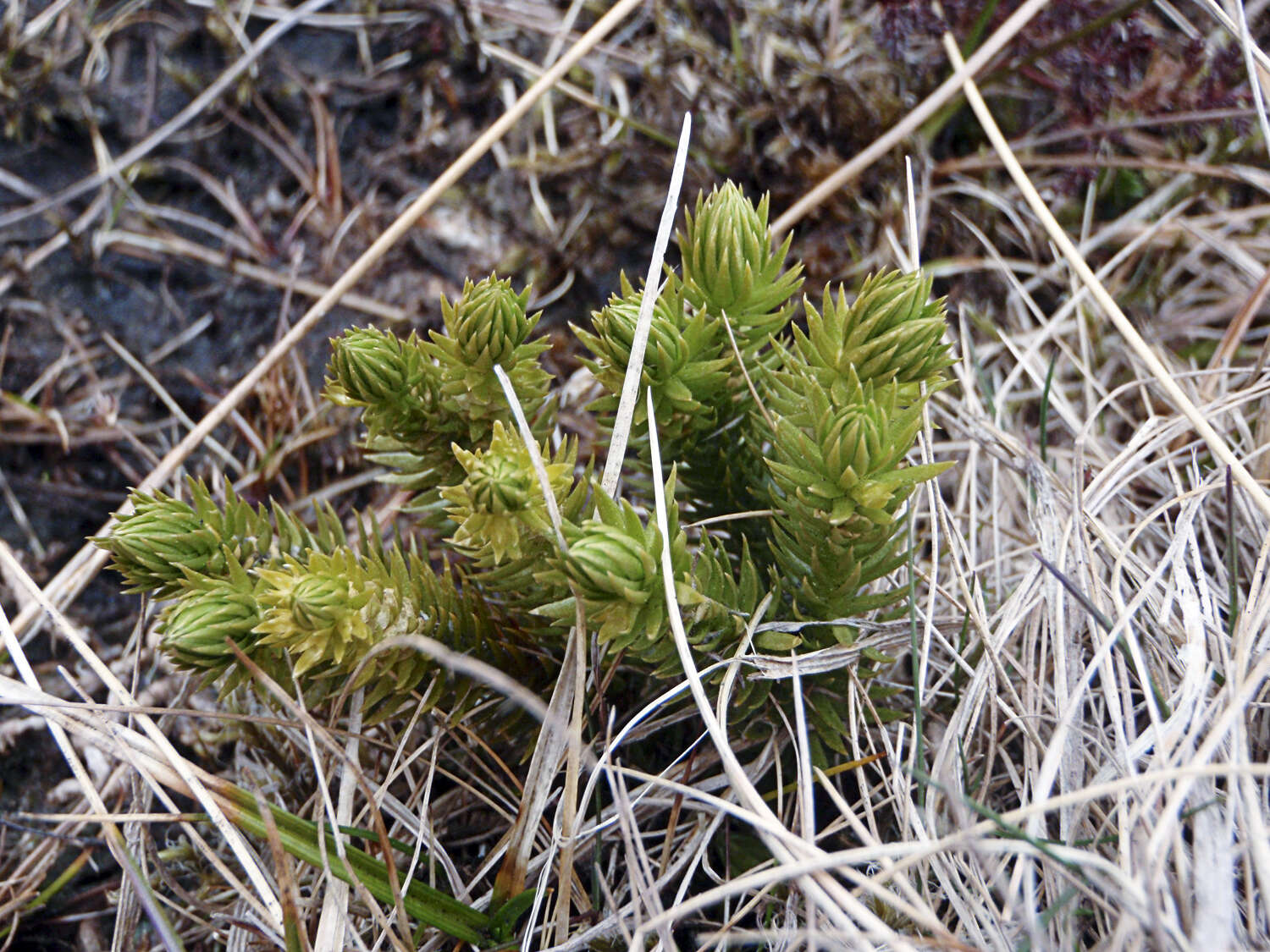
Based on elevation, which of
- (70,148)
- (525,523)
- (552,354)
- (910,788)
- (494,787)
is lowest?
(494,787)

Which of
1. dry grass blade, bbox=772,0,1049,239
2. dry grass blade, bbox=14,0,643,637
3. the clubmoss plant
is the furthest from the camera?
dry grass blade, bbox=772,0,1049,239

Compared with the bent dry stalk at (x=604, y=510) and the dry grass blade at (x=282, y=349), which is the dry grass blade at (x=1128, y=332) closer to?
the bent dry stalk at (x=604, y=510)

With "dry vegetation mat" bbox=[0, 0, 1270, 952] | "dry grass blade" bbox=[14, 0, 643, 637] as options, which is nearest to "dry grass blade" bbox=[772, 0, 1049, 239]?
"dry vegetation mat" bbox=[0, 0, 1270, 952]

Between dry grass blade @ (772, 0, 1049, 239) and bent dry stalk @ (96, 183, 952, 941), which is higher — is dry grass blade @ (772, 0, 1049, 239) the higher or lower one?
the higher one

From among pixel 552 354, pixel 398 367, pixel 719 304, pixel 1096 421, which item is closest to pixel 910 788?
pixel 719 304

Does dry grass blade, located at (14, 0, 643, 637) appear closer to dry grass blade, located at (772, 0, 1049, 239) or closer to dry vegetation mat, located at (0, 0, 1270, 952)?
dry vegetation mat, located at (0, 0, 1270, 952)

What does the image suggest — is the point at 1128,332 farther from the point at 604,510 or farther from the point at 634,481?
the point at 604,510

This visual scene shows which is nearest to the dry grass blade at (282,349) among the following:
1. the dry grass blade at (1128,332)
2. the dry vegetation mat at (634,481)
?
the dry vegetation mat at (634,481)

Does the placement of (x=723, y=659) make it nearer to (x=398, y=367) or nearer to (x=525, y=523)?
(x=525, y=523)

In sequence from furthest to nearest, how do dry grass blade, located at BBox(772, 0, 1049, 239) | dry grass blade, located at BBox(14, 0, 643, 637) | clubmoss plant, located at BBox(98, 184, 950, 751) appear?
1. dry grass blade, located at BBox(772, 0, 1049, 239)
2. dry grass blade, located at BBox(14, 0, 643, 637)
3. clubmoss plant, located at BBox(98, 184, 950, 751)
